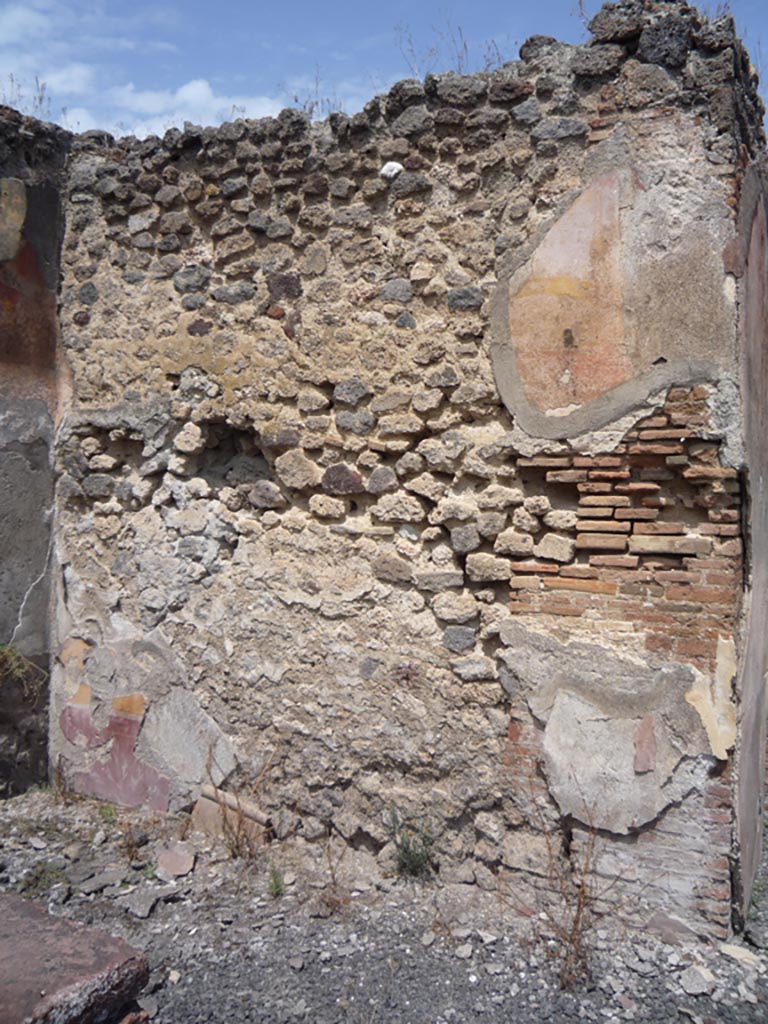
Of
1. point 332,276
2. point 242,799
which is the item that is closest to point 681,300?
point 332,276

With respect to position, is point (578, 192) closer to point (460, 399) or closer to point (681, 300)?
point (681, 300)

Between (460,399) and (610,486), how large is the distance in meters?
0.69

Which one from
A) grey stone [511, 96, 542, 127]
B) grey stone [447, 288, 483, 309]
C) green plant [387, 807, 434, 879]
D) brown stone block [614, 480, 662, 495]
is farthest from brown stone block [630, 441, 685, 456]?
green plant [387, 807, 434, 879]

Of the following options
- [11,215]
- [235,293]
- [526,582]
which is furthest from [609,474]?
[11,215]

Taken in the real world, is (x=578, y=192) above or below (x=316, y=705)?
above

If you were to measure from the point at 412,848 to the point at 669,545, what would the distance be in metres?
1.62

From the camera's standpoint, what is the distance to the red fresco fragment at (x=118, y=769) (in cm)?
411

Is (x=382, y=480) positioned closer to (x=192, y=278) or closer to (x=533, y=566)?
(x=533, y=566)

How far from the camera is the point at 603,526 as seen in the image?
3.14 metres

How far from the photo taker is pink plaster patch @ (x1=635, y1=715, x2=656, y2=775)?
303cm

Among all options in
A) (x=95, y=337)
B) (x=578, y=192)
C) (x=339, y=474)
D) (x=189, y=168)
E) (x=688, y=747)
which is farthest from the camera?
(x=95, y=337)

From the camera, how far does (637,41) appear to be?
3.08 m

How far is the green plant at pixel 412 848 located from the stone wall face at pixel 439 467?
Answer: 2.2 inches

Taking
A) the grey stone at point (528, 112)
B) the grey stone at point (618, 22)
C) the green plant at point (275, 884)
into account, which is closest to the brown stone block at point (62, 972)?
the green plant at point (275, 884)
